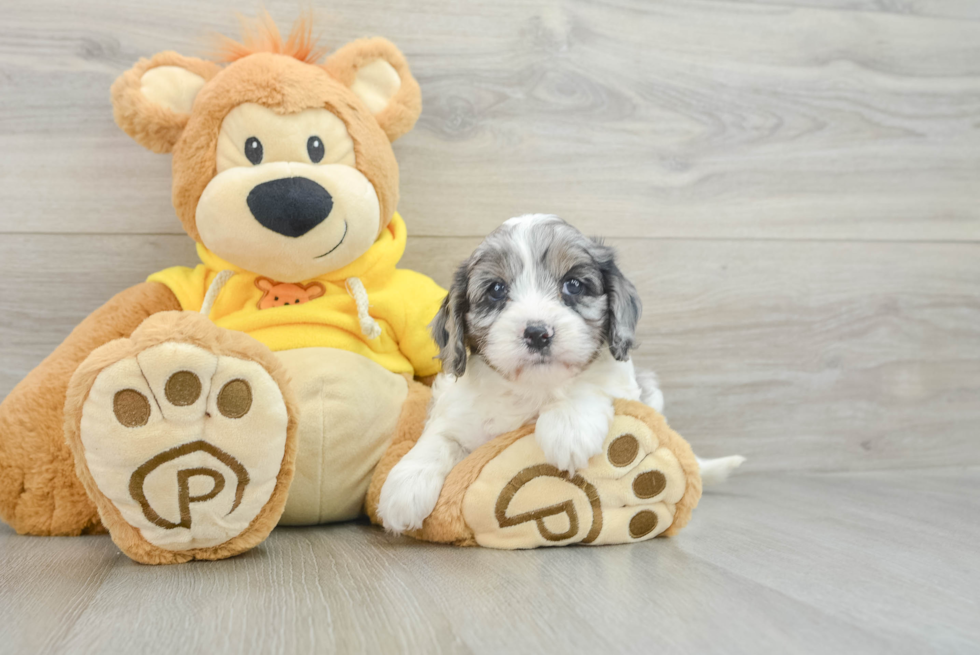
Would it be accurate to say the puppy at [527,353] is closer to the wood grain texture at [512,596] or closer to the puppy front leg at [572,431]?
the puppy front leg at [572,431]

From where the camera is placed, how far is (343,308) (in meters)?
1.72

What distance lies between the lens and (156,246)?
199 cm

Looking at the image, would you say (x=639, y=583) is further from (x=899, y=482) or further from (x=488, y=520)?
(x=899, y=482)

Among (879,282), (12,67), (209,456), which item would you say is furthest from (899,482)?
(12,67)

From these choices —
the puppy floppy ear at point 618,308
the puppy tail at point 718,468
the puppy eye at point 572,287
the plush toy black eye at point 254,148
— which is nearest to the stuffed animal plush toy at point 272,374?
the plush toy black eye at point 254,148

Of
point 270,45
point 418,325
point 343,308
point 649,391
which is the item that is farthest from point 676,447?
point 270,45

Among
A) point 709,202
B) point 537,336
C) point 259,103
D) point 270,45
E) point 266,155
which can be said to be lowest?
point 537,336

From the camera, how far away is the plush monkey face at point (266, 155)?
5.08 ft

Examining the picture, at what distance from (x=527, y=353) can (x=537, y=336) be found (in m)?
0.04

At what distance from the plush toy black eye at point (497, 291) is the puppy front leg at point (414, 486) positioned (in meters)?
0.32

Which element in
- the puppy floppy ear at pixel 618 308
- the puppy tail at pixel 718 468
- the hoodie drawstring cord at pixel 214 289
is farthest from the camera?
the puppy tail at pixel 718 468

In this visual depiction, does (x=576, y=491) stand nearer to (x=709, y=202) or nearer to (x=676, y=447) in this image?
(x=676, y=447)

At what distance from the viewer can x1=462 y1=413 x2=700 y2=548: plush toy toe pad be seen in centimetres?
136

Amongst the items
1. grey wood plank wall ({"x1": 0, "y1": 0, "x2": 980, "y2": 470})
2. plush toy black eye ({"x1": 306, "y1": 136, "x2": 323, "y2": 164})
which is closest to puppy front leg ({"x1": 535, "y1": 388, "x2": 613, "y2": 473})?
plush toy black eye ({"x1": 306, "y1": 136, "x2": 323, "y2": 164})
